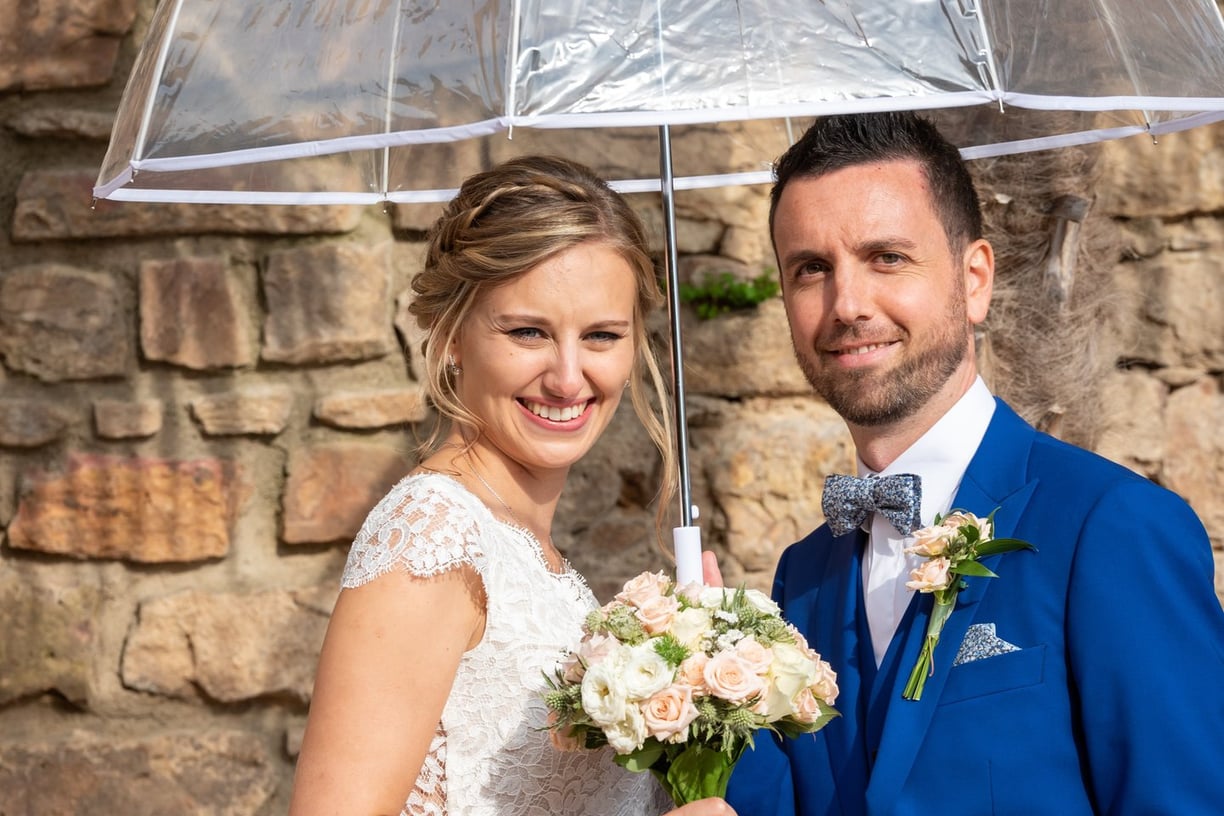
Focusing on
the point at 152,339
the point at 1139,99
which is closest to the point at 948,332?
the point at 1139,99

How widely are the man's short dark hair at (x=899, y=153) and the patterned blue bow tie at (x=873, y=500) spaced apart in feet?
1.67

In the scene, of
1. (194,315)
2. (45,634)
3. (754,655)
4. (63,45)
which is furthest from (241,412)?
(754,655)

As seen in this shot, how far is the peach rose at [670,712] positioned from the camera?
77.2 inches

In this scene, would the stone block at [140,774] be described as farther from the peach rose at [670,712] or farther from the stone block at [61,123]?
the peach rose at [670,712]

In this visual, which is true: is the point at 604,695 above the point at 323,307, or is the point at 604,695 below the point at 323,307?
below

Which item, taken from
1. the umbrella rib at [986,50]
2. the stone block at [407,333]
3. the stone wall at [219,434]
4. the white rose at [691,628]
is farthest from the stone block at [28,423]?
the umbrella rib at [986,50]

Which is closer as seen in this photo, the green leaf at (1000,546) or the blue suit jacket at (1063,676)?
the blue suit jacket at (1063,676)

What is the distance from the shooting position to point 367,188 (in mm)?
3117

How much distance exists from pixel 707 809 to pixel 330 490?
73.5 inches

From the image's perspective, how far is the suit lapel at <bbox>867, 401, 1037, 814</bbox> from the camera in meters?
2.18

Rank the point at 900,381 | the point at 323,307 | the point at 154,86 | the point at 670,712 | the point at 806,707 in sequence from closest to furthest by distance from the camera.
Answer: the point at 670,712 → the point at 806,707 → the point at 154,86 → the point at 900,381 → the point at 323,307

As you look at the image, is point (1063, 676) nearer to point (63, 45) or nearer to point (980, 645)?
point (980, 645)

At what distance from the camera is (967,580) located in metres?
2.27

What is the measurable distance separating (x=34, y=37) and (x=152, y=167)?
5.70 ft
